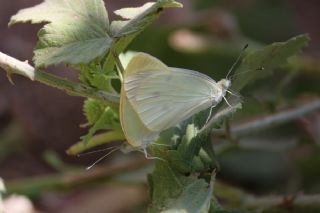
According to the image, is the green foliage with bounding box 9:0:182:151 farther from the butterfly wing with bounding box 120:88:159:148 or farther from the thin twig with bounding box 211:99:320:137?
the thin twig with bounding box 211:99:320:137

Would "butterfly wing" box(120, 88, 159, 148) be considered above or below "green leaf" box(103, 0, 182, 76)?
below

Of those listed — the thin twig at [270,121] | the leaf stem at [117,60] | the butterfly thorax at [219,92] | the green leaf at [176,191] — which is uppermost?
the leaf stem at [117,60]

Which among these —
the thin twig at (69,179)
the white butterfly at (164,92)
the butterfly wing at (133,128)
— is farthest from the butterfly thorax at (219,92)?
the thin twig at (69,179)

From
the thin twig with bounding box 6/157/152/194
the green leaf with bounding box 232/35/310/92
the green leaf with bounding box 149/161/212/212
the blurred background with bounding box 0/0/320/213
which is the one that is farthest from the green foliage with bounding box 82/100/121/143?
the thin twig with bounding box 6/157/152/194

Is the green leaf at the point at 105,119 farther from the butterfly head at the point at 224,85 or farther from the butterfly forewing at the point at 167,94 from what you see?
the butterfly head at the point at 224,85

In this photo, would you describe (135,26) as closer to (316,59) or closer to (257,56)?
(257,56)

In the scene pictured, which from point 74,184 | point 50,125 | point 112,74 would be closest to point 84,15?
point 112,74
